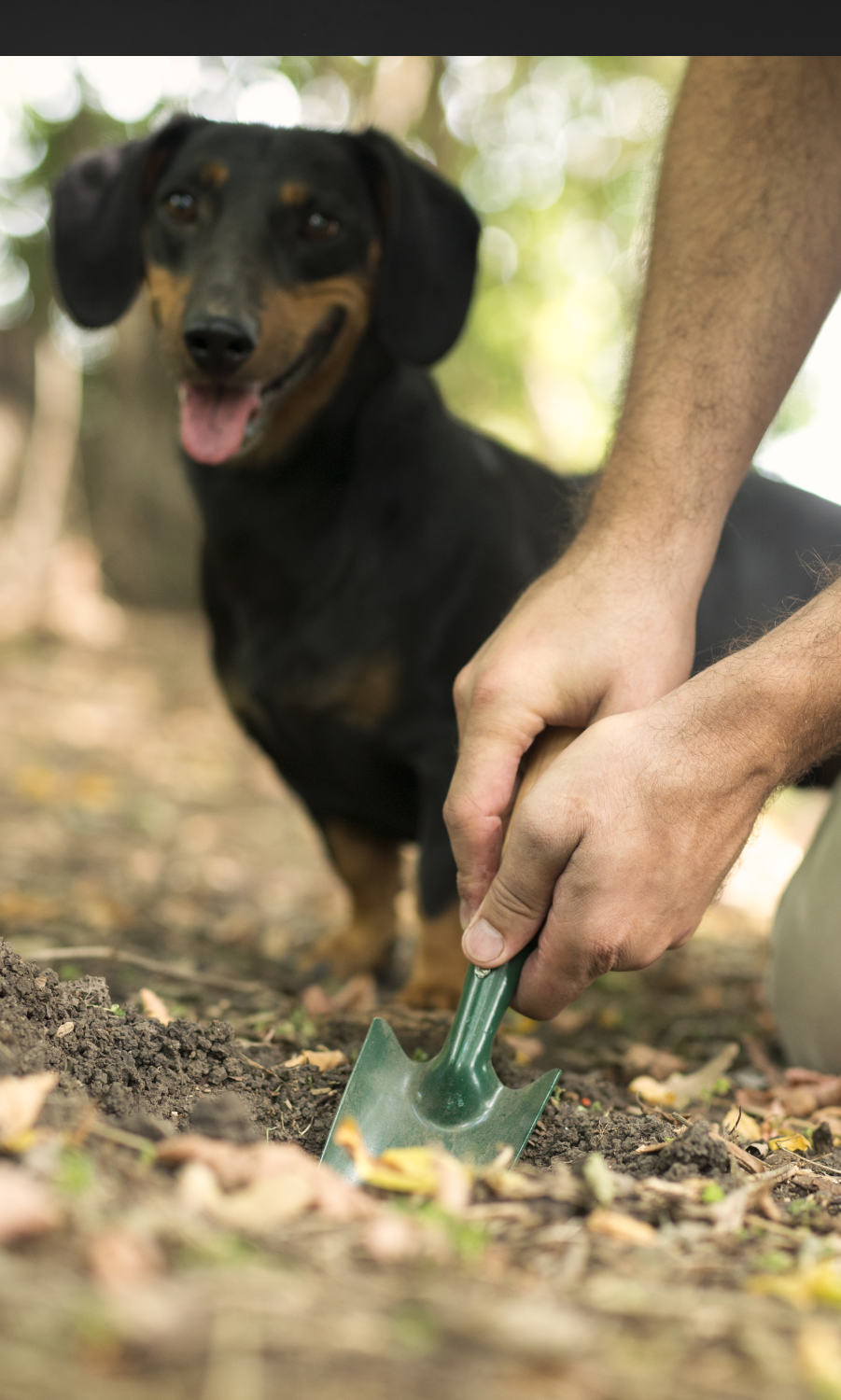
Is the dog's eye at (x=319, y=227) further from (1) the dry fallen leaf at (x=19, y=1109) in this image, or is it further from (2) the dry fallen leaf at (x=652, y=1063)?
(1) the dry fallen leaf at (x=19, y=1109)

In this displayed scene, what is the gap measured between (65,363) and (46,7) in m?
4.30

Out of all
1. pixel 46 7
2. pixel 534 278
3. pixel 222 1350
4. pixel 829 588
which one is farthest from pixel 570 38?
pixel 222 1350

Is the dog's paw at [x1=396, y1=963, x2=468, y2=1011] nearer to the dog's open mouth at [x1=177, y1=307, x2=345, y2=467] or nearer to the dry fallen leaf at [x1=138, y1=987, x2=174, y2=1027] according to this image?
the dry fallen leaf at [x1=138, y1=987, x2=174, y2=1027]

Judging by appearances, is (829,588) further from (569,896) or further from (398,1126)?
(398,1126)

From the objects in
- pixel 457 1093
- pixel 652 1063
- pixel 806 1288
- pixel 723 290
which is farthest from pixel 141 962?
pixel 723 290

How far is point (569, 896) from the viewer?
1437 mm

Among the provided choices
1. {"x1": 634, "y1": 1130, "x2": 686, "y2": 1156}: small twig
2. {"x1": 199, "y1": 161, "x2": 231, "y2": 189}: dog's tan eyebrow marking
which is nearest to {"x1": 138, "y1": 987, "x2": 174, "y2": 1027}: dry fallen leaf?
{"x1": 634, "y1": 1130, "x2": 686, "y2": 1156}: small twig

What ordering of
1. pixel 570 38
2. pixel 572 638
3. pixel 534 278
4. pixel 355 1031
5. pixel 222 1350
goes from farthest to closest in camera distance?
pixel 534 278, pixel 570 38, pixel 355 1031, pixel 572 638, pixel 222 1350

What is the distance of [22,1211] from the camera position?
82cm

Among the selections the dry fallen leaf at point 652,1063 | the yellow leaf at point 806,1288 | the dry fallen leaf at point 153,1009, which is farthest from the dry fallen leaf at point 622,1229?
the dry fallen leaf at point 652,1063

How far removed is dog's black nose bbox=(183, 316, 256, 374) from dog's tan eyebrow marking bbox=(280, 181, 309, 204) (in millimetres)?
442

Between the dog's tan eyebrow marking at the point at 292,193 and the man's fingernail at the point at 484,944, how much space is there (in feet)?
6.27

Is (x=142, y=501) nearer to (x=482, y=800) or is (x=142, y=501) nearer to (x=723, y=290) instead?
(x=723, y=290)

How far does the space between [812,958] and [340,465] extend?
1569mm
